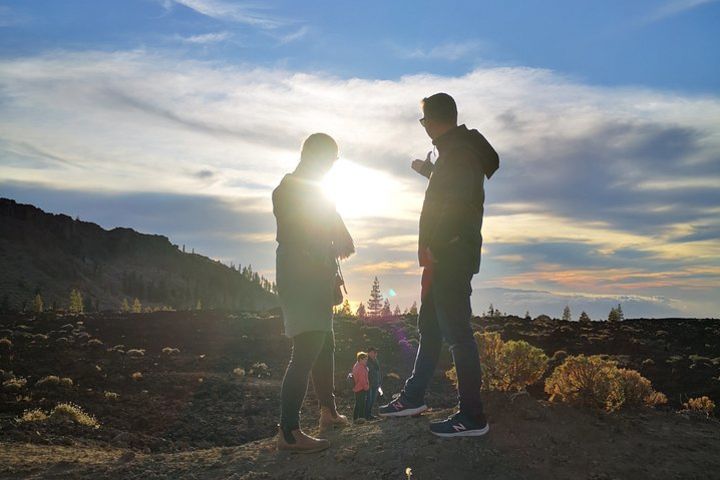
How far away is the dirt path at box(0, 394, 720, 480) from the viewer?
14.5 ft

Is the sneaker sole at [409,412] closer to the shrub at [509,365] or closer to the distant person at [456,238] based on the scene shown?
the distant person at [456,238]

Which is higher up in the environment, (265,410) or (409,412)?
(409,412)

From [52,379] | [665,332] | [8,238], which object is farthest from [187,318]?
[8,238]

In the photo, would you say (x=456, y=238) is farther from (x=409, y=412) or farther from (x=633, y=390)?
(x=633, y=390)

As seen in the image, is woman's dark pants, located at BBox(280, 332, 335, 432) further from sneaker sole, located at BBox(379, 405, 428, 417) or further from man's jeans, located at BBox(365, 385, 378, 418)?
man's jeans, located at BBox(365, 385, 378, 418)

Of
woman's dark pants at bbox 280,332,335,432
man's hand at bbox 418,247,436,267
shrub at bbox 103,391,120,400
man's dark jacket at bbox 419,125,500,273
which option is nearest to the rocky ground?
shrub at bbox 103,391,120,400

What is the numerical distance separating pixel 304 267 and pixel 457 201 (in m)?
1.43

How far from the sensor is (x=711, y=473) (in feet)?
14.4

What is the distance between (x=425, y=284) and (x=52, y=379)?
→ 52.7 ft

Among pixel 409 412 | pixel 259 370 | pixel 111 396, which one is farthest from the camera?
pixel 259 370

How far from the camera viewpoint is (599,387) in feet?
18.2

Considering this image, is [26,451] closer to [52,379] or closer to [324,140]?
[324,140]

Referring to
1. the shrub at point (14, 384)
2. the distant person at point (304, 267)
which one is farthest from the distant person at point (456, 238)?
the shrub at point (14, 384)

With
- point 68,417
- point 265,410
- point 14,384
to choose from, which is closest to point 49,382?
point 14,384
